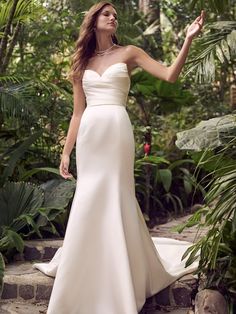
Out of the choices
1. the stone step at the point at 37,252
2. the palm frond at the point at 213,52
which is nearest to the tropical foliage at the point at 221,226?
the palm frond at the point at 213,52

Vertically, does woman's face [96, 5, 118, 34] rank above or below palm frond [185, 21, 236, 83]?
above

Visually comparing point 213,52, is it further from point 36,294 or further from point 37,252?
point 37,252

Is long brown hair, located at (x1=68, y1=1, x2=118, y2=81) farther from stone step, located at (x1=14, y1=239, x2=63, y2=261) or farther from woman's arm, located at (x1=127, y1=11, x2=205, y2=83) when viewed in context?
stone step, located at (x1=14, y1=239, x2=63, y2=261)

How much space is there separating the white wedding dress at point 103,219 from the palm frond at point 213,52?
535mm

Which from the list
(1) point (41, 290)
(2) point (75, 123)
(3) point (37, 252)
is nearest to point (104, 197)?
(2) point (75, 123)

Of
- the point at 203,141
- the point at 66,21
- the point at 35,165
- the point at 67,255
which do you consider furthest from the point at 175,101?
the point at 67,255

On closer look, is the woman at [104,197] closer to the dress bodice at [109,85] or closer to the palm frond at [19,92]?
the dress bodice at [109,85]

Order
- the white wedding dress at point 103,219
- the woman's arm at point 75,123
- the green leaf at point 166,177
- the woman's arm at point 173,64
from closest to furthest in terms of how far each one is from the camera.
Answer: the woman's arm at point 173,64
the white wedding dress at point 103,219
the woman's arm at point 75,123
the green leaf at point 166,177

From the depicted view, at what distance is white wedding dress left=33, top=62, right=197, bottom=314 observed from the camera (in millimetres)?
3424

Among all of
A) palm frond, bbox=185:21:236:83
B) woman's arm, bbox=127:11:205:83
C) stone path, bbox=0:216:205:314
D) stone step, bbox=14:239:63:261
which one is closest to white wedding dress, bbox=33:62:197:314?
woman's arm, bbox=127:11:205:83

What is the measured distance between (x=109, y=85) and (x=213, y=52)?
0.82 metres

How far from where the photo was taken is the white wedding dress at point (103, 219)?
342 cm

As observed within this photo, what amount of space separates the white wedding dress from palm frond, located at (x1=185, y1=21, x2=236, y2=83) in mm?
535

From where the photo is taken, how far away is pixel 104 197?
3504 mm
